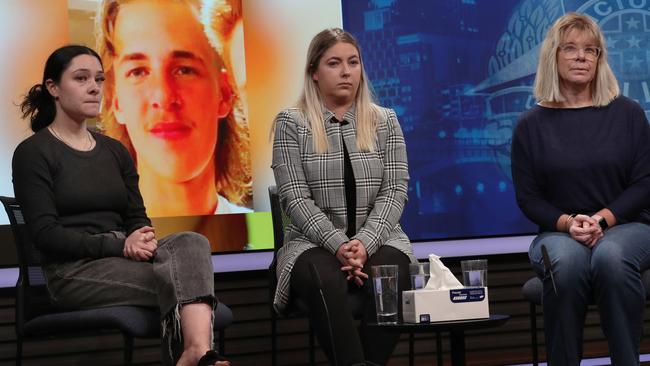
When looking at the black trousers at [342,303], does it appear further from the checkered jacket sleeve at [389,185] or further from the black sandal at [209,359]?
the black sandal at [209,359]

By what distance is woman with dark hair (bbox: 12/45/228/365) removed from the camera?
3.12 meters

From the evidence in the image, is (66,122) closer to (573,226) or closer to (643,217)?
(573,226)

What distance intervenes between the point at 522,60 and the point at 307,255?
7.75 feet

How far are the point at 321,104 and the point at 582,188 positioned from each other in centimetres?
103

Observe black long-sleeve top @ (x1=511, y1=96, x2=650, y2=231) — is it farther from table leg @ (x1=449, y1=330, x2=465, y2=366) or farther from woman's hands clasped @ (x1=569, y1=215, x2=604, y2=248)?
table leg @ (x1=449, y1=330, x2=465, y2=366)

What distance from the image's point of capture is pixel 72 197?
340cm

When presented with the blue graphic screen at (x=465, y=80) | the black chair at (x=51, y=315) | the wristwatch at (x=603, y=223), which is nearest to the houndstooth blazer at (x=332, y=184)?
the black chair at (x=51, y=315)

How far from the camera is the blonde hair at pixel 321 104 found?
3.78 metres

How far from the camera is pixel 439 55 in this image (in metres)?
5.26

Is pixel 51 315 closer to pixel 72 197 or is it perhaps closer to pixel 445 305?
pixel 72 197

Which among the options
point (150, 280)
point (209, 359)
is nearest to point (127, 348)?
point (150, 280)

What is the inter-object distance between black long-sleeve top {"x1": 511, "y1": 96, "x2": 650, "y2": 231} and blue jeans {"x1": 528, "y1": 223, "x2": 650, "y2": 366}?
204 mm

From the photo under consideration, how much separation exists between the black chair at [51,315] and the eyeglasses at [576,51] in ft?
5.25

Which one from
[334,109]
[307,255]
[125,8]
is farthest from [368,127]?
[125,8]
